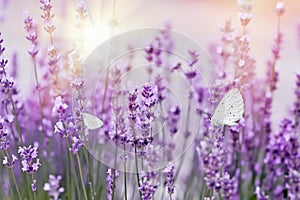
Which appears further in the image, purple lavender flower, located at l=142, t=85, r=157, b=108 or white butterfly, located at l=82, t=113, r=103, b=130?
white butterfly, located at l=82, t=113, r=103, b=130

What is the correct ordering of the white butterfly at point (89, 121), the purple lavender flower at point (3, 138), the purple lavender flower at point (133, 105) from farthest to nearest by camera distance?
1. the white butterfly at point (89, 121)
2. the purple lavender flower at point (3, 138)
3. the purple lavender flower at point (133, 105)

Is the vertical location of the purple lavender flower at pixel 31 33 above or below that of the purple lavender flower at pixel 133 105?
above

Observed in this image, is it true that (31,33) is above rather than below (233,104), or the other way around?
above

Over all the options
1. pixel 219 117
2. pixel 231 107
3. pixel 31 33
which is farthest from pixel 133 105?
pixel 31 33

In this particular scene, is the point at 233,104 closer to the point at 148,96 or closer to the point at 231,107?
the point at 231,107

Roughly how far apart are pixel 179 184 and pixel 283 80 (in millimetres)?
2009

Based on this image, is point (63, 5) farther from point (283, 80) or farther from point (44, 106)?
point (283, 80)

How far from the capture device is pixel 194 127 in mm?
2488

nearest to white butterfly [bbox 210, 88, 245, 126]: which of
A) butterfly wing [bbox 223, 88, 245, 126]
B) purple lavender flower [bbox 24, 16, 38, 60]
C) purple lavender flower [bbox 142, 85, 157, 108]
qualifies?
butterfly wing [bbox 223, 88, 245, 126]

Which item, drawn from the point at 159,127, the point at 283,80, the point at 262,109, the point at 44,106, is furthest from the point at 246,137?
the point at 283,80

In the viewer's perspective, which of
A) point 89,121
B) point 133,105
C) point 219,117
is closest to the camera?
point 133,105

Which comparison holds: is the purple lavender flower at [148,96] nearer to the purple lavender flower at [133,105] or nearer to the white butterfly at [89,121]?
the purple lavender flower at [133,105]

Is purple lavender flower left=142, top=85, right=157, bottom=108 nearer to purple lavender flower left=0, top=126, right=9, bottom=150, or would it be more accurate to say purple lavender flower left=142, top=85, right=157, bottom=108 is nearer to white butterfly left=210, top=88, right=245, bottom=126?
white butterfly left=210, top=88, right=245, bottom=126

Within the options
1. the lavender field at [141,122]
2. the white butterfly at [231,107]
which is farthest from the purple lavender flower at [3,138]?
the white butterfly at [231,107]
